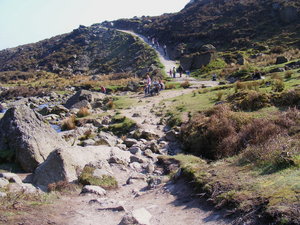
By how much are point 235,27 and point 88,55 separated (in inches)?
1693

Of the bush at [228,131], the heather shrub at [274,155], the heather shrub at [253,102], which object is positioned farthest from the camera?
the heather shrub at [253,102]

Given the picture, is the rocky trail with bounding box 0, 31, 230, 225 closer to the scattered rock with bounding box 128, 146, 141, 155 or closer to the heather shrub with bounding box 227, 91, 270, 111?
the scattered rock with bounding box 128, 146, 141, 155

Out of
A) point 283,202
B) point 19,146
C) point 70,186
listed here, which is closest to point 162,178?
point 70,186

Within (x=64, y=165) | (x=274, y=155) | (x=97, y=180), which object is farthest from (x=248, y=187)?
(x=64, y=165)

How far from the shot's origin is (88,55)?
88.1 m

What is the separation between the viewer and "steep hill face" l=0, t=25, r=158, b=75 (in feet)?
227

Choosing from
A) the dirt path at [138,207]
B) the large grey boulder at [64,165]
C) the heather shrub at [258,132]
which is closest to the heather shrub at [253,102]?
the heather shrub at [258,132]

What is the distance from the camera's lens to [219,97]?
65.0 feet

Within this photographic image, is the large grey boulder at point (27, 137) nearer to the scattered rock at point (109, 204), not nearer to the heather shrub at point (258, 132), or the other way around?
the scattered rock at point (109, 204)

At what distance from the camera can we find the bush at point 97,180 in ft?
31.9

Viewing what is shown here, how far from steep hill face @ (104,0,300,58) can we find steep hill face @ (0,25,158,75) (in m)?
7.90

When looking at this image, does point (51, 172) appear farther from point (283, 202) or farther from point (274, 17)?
point (274, 17)

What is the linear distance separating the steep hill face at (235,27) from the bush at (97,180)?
44.1 metres

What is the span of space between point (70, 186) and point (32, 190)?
3.63 ft
